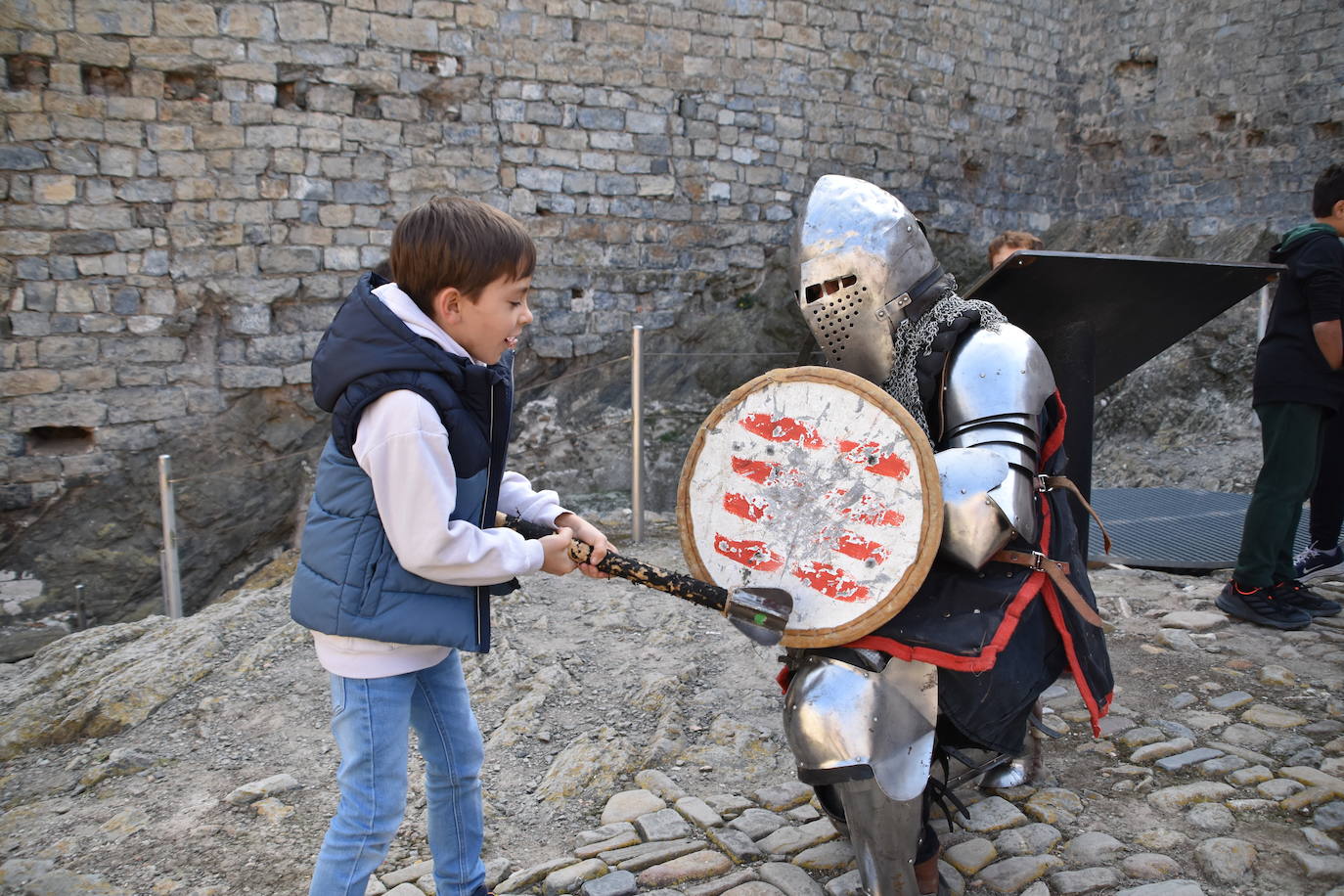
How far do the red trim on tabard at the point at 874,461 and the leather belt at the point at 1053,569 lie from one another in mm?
377

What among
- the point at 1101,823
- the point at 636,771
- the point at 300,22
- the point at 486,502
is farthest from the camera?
the point at 300,22

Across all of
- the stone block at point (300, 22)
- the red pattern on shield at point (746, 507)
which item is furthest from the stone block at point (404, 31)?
the red pattern on shield at point (746, 507)

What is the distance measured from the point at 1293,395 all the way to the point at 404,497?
3562 mm

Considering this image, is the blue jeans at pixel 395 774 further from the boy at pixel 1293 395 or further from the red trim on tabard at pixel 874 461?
the boy at pixel 1293 395

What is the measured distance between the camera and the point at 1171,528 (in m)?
5.34

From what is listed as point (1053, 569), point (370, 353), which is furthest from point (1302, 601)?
point (370, 353)

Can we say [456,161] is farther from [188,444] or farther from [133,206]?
[188,444]

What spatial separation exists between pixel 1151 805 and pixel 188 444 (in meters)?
6.42

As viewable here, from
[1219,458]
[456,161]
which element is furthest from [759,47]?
[1219,458]

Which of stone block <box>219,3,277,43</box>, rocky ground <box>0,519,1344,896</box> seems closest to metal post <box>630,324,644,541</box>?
rocky ground <box>0,519,1344,896</box>

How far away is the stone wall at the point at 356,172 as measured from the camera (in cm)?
622

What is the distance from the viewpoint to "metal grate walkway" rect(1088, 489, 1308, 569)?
4648mm

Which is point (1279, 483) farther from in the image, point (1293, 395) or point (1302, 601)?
point (1302, 601)

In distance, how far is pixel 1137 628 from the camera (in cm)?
380
